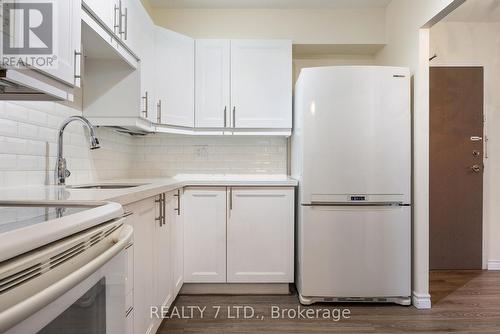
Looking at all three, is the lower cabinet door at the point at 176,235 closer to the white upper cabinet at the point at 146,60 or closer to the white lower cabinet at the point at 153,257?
the white lower cabinet at the point at 153,257

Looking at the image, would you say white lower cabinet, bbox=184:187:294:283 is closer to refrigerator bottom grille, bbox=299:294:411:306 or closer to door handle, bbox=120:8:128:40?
refrigerator bottom grille, bbox=299:294:411:306

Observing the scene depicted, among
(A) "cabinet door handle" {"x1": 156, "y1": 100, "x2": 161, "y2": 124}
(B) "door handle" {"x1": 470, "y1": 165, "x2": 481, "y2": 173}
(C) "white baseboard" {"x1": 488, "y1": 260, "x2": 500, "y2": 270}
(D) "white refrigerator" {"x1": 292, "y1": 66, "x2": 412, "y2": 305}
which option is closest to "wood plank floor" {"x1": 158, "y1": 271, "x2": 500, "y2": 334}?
(D) "white refrigerator" {"x1": 292, "y1": 66, "x2": 412, "y2": 305}

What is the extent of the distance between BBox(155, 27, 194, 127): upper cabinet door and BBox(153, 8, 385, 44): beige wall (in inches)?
12.1

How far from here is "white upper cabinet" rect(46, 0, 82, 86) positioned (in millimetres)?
1216

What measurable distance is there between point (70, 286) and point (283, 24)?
287 centimetres

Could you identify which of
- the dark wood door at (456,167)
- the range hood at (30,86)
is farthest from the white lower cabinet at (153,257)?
the dark wood door at (456,167)

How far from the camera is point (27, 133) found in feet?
4.99

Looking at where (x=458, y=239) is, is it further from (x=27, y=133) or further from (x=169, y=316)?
(x=27, y=133)

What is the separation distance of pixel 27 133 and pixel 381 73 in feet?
7.19

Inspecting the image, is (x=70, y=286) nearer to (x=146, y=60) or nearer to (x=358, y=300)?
(x=146, y=60)

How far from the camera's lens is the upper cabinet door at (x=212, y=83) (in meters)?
2.76

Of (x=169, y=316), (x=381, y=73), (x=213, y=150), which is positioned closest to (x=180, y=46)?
(x=213, y=150)

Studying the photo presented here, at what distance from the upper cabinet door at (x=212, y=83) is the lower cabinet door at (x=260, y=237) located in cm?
72

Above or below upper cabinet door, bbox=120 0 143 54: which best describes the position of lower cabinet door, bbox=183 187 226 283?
below
